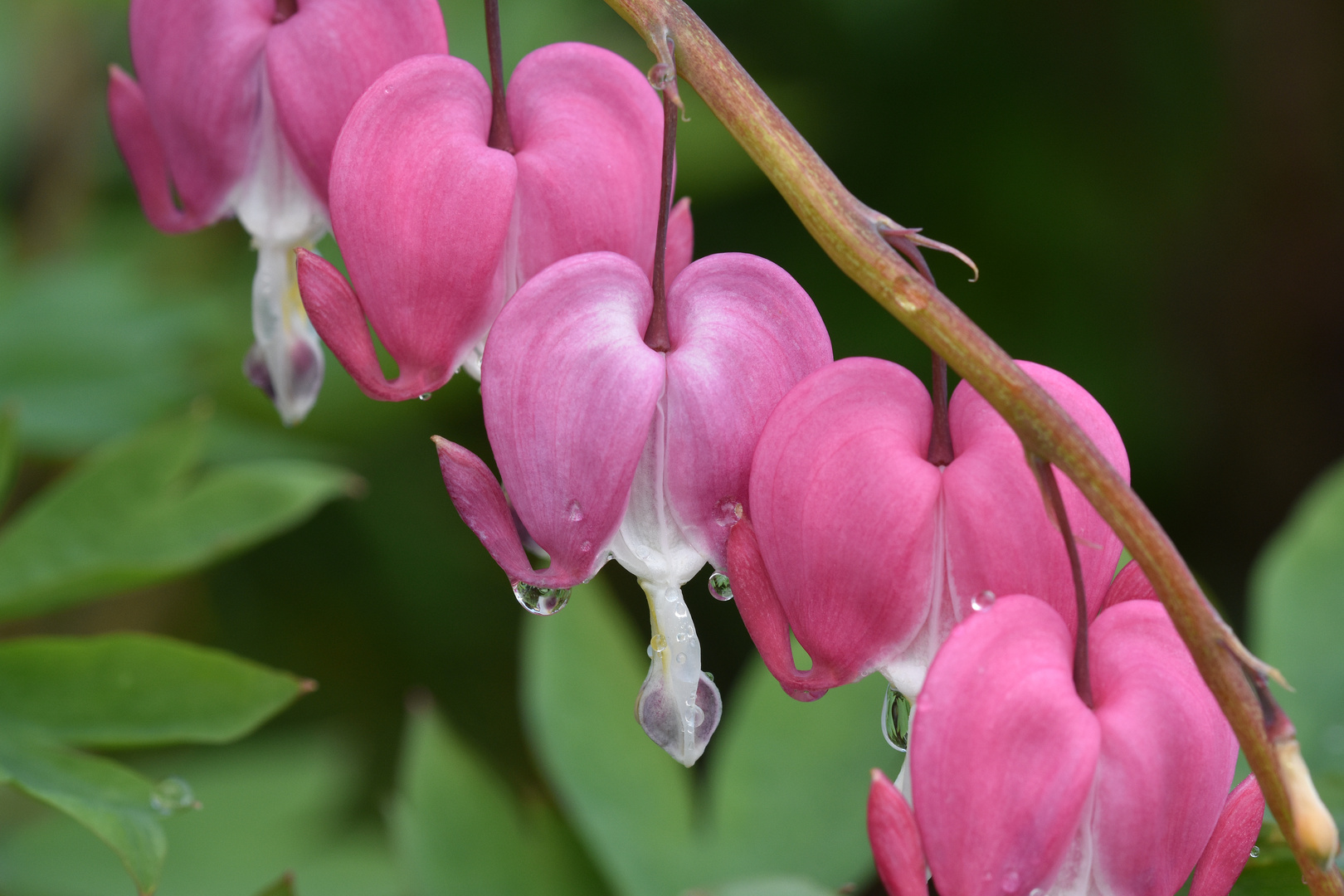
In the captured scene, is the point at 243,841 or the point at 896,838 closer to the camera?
the point at 896,838

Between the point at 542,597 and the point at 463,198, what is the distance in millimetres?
199

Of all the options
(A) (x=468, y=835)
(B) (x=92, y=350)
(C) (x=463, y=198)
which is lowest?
(B) (x=92, y=350)

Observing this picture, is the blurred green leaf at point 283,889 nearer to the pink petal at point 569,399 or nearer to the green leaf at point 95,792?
the green leaf at point 95,792

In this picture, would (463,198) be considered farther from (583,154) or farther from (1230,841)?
(1230,841)

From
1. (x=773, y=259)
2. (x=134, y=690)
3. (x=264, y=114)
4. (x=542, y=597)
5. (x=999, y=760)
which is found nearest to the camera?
(x=999, y=760)

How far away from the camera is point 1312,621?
979 millimetres

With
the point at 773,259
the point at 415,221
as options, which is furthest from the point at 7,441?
the point at 773,259

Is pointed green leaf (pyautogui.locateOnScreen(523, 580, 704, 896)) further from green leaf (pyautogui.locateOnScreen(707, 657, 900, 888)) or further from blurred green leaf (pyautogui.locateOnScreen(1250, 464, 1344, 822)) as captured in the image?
blurred green leaf (pyautogui.locateOnScreen(1250, 464, 1344, 822))

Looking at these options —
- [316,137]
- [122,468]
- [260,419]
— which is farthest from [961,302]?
[316,137]

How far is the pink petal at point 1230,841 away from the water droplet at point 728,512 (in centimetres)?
25

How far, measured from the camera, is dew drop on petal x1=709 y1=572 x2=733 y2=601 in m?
0.62

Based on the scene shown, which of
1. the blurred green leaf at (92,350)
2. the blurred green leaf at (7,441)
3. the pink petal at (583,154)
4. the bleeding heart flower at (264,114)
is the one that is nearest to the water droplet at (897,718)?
the pink petal at (583,154)

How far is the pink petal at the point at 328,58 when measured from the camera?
0.68 meters

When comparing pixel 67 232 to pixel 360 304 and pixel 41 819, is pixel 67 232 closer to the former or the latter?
pixel 41 819
